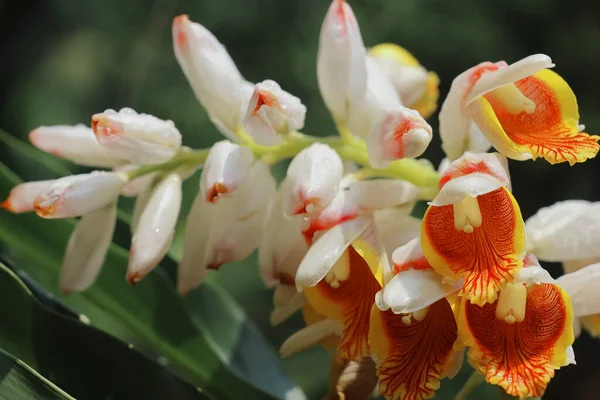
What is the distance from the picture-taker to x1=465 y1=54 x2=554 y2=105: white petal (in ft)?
1.59

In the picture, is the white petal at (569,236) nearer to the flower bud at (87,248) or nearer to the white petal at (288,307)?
the white petal at (288,307)

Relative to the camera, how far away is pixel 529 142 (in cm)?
51

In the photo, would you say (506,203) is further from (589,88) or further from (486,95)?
(589,88)

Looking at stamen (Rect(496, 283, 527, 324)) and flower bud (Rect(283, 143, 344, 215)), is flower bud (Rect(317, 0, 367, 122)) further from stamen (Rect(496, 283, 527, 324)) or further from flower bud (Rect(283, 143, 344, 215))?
stamen (Rect(496, 283, 527, 324))

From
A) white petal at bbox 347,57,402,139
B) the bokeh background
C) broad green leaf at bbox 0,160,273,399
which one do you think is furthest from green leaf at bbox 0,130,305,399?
the bokeh background

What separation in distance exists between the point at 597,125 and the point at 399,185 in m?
1.42

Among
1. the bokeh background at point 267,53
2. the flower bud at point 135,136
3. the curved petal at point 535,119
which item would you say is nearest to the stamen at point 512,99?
the curved petal at point 535,119

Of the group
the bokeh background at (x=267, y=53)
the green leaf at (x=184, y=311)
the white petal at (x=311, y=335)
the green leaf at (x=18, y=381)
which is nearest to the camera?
the green leaf at (x=18, y=381)

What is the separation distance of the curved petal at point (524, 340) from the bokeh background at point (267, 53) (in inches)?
49.5

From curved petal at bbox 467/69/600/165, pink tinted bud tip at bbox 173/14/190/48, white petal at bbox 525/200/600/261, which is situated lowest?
white petal at bbox 525/200/600/261

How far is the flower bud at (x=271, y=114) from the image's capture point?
52cm

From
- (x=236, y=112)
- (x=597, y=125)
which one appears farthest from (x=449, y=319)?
(x=597, y=125)

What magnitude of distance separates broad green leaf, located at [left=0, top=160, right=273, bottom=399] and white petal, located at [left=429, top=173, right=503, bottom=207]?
9.7 inches

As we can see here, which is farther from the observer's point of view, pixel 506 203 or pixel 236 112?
pixel 236 112
